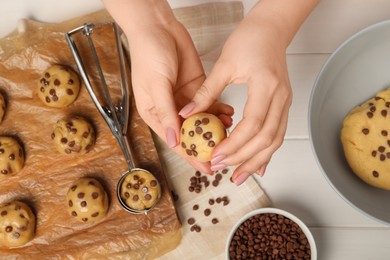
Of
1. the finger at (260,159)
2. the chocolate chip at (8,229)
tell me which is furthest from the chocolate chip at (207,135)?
the chocolate chip at (8,229)

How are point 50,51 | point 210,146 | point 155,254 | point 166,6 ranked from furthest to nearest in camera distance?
point 50,51
point 155,254
point 166,6
point 210,146

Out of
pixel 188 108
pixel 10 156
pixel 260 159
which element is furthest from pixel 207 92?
pixel 10 156

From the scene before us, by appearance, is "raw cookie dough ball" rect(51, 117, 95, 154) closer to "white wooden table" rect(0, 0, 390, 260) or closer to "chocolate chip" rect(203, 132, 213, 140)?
→ "white wooden table" rect(0, 0, 390, 260)

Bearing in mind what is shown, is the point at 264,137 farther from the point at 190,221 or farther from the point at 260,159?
the point at 190,221

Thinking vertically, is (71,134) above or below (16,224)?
above

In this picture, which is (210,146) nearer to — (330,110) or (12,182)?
(330,110)

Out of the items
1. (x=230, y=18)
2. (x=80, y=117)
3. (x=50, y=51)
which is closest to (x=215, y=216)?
(x=80, y=117)
